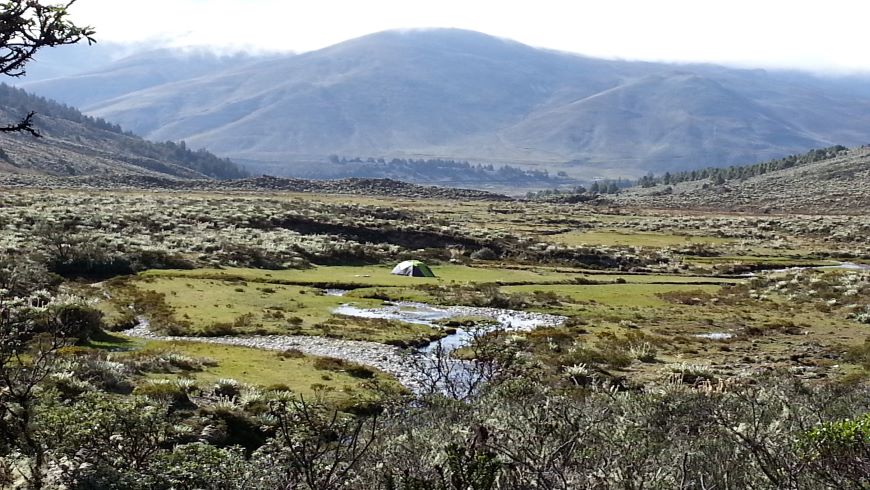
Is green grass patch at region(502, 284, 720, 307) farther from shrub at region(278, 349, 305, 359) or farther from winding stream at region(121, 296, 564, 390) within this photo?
shrub at region(278, 349, 305, 359)

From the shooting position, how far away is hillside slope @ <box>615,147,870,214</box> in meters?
138

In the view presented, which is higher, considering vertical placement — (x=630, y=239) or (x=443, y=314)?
(x=443, y=314)

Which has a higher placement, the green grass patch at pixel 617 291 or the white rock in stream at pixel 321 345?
the white rock in stream at pixel 321 345

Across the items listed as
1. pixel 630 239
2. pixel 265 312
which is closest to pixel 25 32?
pixel 265 312

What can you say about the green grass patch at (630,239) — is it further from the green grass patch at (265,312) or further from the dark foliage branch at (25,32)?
the dark foliage branch at (25,32)

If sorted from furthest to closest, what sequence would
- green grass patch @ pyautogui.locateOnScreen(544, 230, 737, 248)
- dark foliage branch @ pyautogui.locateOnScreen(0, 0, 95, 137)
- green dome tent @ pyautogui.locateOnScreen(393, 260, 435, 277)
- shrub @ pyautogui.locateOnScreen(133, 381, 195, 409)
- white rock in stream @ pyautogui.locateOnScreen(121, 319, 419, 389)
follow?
green grass patch @ pyautogui.locateOnScreen(544, 230, 737, 248), green dome tent @ pyautogui.locateOnScreen(393, 260, 435, 277), white rock in stream @ pyautogui.locateOnScreen(121, 319, 419, 389), shrub @ pyautogui.locateOnScreen(133, 381, 195, 409), dark foliage branch @ pyautogui.locateOnScreen(0, 0, 95, 137)

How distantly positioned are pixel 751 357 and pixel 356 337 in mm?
15865

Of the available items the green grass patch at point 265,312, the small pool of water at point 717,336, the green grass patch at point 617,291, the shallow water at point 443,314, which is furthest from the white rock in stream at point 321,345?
the green grass patch at point 617,291

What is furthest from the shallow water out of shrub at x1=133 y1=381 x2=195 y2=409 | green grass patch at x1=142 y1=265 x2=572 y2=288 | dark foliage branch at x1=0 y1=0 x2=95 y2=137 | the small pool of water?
dark foliage branch at x1=0 y1=0 x2=95 y2=137

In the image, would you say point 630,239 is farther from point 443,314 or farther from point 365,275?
point 443,314

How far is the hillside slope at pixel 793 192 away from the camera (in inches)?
5443

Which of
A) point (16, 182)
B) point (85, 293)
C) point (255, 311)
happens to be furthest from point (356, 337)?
point (16, 182)

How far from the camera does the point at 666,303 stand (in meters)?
41.4

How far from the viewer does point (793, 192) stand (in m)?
159
